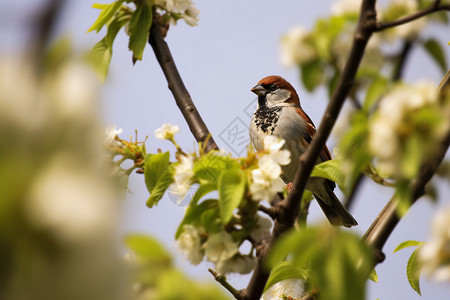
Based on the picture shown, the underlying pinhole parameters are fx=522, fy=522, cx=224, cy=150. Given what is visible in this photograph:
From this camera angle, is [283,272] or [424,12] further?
[283,272]

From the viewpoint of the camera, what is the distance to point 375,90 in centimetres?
116

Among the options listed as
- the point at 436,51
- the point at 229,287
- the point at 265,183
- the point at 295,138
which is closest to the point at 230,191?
the point at 265,183

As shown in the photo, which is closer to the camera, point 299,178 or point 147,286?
point 147,286

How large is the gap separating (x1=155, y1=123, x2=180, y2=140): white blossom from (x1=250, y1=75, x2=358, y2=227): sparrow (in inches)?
98.6

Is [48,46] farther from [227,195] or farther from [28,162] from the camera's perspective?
[227,195]

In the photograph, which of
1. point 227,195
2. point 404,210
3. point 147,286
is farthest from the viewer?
point 227,195

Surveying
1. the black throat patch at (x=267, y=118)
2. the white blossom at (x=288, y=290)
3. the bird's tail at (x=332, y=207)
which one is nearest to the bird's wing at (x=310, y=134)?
the bird's tail at (x=332, y=207)

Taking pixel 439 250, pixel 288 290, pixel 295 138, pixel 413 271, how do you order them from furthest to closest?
1. pixel 295 138
2. pixel 288 290
3. pixel 413 271
4. pixel 439 250

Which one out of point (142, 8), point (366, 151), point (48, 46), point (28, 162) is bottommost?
point (28, 162)

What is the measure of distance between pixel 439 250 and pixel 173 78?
1892 millimetres

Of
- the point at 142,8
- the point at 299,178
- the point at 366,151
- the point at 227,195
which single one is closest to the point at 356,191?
the point at 366,151

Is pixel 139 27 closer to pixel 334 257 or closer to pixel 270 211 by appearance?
pixel 270 211

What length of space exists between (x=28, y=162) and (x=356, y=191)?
2.79 ft

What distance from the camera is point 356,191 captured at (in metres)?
1.24
